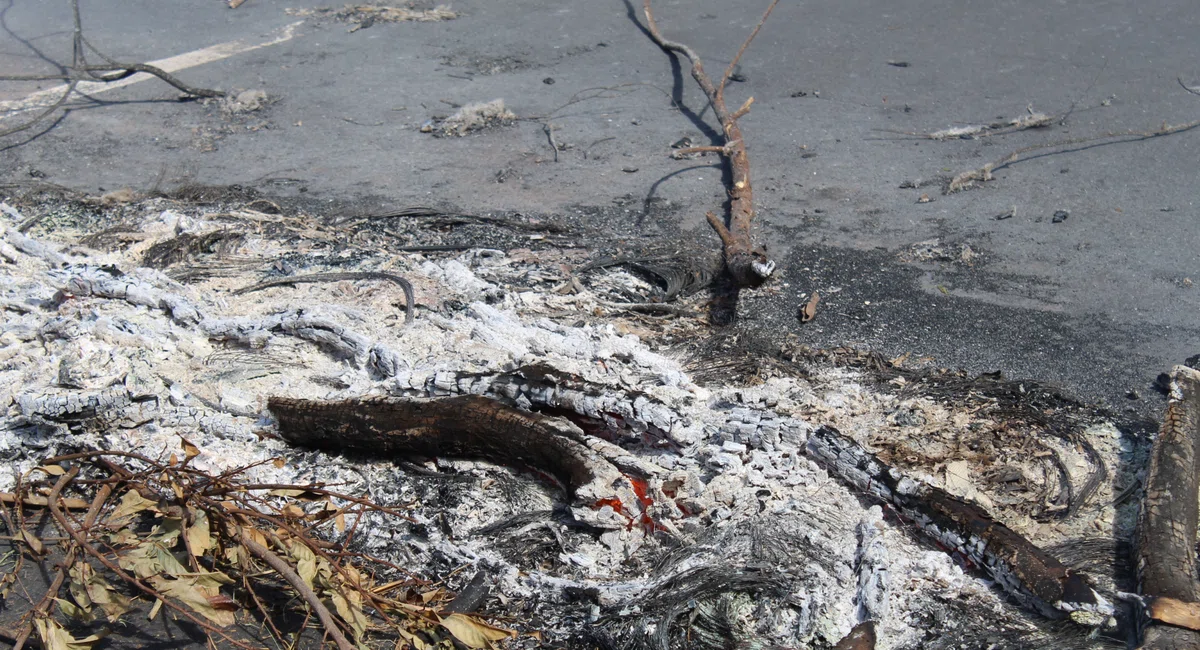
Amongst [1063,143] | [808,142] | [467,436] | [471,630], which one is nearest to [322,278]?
[467,436]

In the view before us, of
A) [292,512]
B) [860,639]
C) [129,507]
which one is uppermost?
[129,507]

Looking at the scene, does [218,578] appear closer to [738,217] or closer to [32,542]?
[32,542]

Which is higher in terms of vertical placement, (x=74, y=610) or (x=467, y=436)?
(x=74, y=610)

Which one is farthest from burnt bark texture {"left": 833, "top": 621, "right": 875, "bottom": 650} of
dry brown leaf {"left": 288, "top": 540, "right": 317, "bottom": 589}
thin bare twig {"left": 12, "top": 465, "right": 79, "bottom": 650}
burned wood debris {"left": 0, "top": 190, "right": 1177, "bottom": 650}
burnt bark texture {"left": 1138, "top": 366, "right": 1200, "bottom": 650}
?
thin bare twig {"left": 12, "top": 465, "right": 79, "bottom": 650}

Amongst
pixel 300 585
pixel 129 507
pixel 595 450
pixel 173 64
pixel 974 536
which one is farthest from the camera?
pixel 173 64

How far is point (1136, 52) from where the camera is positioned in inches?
272

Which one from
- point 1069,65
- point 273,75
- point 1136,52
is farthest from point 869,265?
point 273,75

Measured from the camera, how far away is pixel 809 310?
4.30 m

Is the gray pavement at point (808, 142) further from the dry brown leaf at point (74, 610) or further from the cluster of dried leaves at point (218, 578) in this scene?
the dry brown leaf at point (74, 610)

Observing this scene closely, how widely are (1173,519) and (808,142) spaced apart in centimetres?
419

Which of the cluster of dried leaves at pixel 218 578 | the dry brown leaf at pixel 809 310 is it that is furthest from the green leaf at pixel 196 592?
the dry brown leaf at pixel 809 310

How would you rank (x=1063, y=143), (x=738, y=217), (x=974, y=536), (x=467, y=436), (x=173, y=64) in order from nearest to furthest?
(x=974, y=536), (x=467, y=436), (x=738, y=217), (x=1063, y=143), (x=173, y=64)

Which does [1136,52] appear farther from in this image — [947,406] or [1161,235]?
[947,406]

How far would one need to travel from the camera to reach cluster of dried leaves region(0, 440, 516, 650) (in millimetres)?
2291
